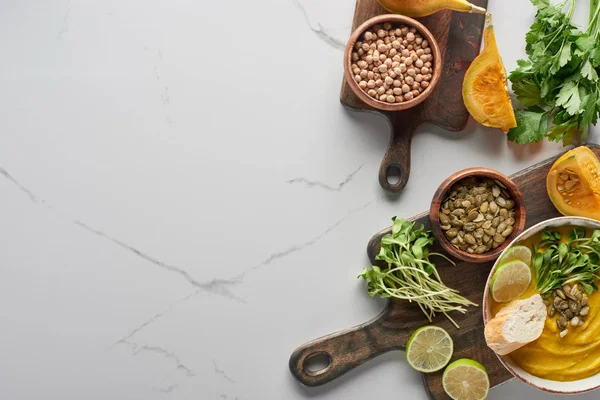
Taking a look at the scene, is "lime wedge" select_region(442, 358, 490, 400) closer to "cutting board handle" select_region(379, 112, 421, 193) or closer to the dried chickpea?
"cutting board handle" select_region(379, 112, 421, 193)

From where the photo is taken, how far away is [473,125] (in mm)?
2021

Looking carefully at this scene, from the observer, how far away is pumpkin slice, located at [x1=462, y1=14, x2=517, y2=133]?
186 cm

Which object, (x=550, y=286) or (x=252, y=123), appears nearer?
(x=550, y=286)

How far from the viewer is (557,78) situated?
1870 mm

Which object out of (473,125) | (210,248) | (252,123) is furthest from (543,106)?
(210,248)

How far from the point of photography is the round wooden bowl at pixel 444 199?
1862 millimetres

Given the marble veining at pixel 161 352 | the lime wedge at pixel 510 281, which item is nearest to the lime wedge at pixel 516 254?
the lime wedge at pixel 510 281

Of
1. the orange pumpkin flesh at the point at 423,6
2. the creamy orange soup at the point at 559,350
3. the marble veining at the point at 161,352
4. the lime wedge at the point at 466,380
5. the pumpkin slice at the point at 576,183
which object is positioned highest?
the orange pumpkin flesh at the point at 423,6

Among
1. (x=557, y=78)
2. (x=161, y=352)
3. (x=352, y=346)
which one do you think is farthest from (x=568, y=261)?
(x=161, y=352)

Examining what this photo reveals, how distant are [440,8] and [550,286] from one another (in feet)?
3.01

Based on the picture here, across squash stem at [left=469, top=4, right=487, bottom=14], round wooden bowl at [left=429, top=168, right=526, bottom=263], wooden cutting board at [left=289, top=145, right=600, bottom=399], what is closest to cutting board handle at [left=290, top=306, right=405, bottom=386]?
wooden cutting board at [left=289, top=145, right=600, bottom=399]

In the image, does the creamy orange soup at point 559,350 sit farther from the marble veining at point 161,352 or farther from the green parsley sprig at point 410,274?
the marble veining at point 161,352

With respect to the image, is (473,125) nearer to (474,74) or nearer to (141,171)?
(474,74)

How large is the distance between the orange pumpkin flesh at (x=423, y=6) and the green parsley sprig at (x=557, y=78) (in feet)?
0.71
